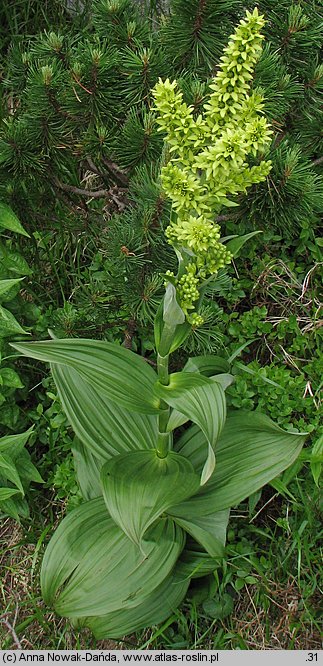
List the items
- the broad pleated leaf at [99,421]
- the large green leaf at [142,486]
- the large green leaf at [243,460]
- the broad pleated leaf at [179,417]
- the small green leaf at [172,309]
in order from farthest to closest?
the broad pleated leaf at [99,421], the large green leaf at [243,460], the broad pleated leaf at [179,417], the large green leaf at [142,486], the small green leaf at [172,309]

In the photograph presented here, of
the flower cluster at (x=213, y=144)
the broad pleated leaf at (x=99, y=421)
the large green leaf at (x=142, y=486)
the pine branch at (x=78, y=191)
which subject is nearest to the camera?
the flower cluster at (x=213, y=144)

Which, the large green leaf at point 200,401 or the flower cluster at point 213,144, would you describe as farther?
A: the large green leaf at point 200,401

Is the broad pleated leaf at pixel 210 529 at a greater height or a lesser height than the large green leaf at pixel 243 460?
lesser

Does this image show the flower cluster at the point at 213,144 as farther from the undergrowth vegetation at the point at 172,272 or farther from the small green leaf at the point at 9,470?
the small green leaf at the point at 9,470

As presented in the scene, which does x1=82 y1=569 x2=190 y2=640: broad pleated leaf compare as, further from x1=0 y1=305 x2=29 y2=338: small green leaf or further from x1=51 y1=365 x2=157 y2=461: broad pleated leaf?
x1=0 y1=305 x2=29 y2=338: small green leaf

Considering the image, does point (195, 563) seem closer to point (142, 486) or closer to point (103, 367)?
point (142, 486)

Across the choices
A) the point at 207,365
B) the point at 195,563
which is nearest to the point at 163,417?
the point at 207,365

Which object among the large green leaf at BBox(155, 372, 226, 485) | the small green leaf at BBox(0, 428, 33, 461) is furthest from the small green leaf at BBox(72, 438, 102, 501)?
the large green leaf at BBox(155, 372, 226, 485)

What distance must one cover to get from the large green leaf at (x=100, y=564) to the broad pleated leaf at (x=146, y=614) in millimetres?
93

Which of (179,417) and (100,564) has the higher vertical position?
(179,417)

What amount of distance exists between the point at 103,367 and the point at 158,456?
38cm

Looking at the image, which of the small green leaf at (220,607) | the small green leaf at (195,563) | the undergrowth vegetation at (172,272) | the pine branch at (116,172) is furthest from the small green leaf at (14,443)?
the pine branch at (116,172)

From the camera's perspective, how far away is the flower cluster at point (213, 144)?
1551 millimetres

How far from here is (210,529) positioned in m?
2.31
